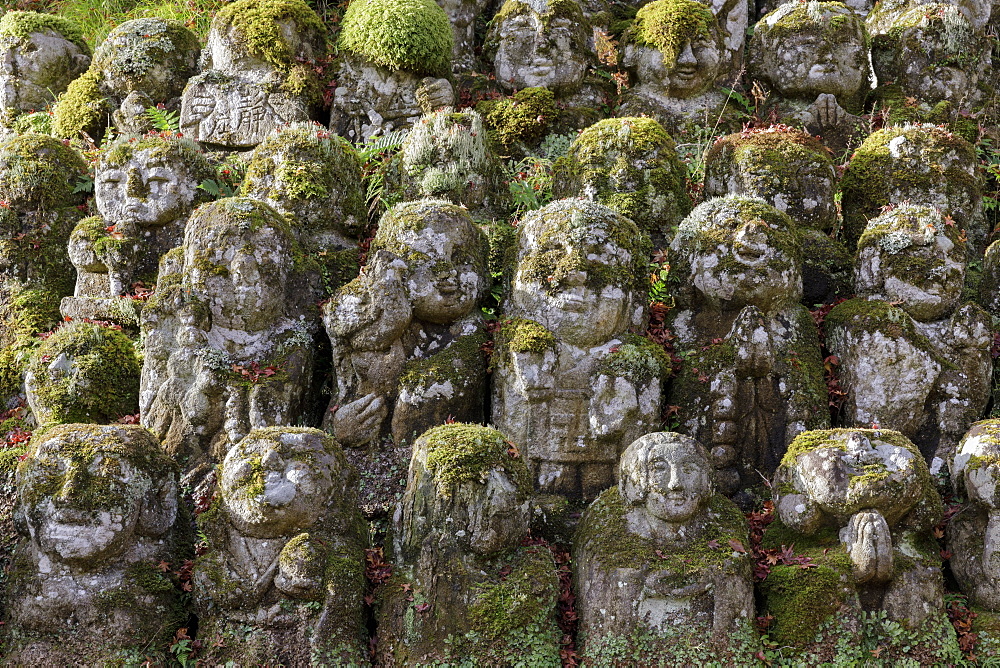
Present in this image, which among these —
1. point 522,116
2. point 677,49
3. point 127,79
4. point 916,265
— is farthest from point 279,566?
point 677,49

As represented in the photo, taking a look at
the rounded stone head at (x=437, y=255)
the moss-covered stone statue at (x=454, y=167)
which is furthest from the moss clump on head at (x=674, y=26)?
the rounded stone head at (x=437, y=255)

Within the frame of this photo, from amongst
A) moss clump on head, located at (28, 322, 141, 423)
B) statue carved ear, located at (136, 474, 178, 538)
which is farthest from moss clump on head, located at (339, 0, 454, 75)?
statue carved ear, located at (136, 474, 178, 538)

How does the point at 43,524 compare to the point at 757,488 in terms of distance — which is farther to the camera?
the point at 757,488

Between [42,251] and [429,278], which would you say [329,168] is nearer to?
[429,278]

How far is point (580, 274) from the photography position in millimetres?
8180

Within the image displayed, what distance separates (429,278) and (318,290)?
100 cm

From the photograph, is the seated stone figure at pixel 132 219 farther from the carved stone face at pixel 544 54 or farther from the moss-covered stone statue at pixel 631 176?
the carved stone face at pixel 544 54

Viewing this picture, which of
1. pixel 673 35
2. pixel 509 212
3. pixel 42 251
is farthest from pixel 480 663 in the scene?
pixel 673 35

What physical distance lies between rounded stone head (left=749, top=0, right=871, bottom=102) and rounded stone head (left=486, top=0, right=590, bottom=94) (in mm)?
1956

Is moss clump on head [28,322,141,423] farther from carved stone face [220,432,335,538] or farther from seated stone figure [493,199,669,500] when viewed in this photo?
seated stone figure [493,199,669,500]

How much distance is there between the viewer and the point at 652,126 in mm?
9945

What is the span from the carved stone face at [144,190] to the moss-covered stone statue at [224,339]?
0.94 m

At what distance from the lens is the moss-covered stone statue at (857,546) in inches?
269

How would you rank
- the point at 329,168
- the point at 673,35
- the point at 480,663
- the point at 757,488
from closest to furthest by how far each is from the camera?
the point at 480,663
the point at 757,488
the point at 329,168
the point at 673,35
